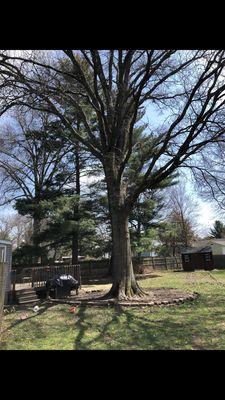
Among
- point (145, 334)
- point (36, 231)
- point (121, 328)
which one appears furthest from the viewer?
point (36, 231)

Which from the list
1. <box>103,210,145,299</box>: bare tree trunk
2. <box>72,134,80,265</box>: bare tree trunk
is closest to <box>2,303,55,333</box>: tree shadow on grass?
<box>103,210,145,299</box>: bare tree trunk

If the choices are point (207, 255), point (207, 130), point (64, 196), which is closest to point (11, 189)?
point (64, 196)

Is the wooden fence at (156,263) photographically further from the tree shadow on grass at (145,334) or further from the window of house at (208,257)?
the tree shadow on grass at (145,334)

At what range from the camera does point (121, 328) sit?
341 inches

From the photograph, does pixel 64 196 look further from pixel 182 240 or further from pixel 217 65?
pixel 182 240

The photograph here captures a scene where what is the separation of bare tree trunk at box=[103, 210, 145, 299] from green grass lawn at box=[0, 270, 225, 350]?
5.86 feet

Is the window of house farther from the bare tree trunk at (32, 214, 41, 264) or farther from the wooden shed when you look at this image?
the bare tree trunk at (32, 214, 41, 264)

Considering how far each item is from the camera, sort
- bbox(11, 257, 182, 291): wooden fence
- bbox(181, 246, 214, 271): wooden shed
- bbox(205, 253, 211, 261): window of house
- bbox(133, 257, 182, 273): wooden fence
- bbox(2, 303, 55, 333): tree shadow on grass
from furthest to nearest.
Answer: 1. bbox(205, 253, 211, 261): window of house
2. bbox(181, 246, 214, 271): wooden shed
3. bbox(133, 257, 182, 273): wooden fence
4. bbox(11, 257, 182, 291): wooden fence
5. bbox(2, 303, 55, 333): tree shadow on grass

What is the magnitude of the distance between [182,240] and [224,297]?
36.3 metres

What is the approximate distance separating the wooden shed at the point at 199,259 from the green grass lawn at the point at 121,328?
23.6 m

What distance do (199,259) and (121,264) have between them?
2337cm

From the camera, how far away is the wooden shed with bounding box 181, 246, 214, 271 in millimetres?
35219

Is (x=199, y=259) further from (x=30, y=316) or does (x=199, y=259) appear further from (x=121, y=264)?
(x=30, y=316)

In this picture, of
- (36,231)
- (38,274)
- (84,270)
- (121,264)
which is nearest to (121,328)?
(121,264)
